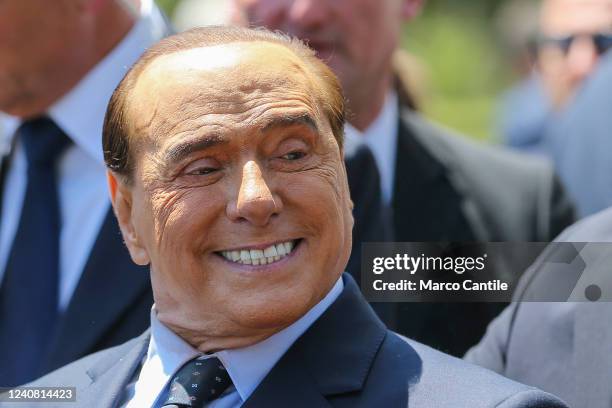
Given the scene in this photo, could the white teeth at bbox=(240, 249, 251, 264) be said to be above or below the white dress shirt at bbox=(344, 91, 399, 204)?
above

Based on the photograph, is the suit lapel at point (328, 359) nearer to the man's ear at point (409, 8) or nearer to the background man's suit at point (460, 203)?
the background man's suit at point (460, 203)

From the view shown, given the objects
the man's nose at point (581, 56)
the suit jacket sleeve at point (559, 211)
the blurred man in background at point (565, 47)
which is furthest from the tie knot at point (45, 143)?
the man's nose at point (581, 56)

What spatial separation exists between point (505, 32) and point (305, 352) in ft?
17.0

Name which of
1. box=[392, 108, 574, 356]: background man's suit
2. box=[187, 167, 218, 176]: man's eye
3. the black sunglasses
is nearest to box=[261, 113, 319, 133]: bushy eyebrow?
box=[187, 167, 218, 176]: man's eye

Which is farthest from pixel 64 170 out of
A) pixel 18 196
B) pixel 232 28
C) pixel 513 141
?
pixel 513 141

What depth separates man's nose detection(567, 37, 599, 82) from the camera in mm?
4146

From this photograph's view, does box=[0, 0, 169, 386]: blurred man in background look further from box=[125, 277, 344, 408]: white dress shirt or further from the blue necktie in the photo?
box=[125, 277, 344, 408]: white dress shirt

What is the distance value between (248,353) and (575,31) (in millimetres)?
2422

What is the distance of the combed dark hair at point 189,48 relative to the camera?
7.29 feet

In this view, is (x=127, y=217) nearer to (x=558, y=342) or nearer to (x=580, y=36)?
(x=558, y=342)

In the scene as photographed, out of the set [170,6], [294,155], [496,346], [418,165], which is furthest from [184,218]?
[170,6]

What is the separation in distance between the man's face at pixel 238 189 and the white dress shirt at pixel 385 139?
2.94 feet

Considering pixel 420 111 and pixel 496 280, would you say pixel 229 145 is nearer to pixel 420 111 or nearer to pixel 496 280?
pixel 496 280

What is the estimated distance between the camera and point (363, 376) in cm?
212
